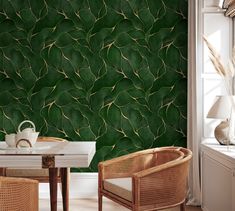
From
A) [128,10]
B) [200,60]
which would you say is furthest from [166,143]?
[128,10]

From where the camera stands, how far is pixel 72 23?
17.6ft

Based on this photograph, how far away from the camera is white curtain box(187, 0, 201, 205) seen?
4.92 meters

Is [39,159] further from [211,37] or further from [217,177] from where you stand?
[211,37]

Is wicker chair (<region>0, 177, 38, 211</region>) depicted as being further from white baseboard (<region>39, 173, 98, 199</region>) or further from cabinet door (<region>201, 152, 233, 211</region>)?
white baseboard (<region>39, 173, 98, 199</region>)

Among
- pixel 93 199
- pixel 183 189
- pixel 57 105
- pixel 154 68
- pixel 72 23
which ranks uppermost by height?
pixel 72 23

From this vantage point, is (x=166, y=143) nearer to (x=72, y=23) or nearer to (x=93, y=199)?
(x=93, y=199)

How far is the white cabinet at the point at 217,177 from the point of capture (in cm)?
348

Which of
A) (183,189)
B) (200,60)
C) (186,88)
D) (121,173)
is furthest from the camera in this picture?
(186,88)

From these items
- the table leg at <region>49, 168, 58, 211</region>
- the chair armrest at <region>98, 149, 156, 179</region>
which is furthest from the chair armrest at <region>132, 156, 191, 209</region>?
the table leg at <region>49, 168, 58, 211</region>

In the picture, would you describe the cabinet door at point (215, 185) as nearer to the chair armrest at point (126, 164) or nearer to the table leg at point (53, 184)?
the chair armrest at point (126, 164)

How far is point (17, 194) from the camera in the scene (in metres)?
2.73

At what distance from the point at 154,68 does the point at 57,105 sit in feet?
3.81

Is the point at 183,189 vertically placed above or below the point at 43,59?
below

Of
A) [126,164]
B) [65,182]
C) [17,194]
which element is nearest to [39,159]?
[17,194]
